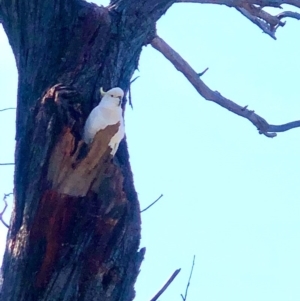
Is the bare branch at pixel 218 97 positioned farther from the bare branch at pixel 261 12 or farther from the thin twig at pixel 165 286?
the thin twig at pixel 165 286

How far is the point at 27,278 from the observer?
216 cm

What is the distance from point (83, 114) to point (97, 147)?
187 mm

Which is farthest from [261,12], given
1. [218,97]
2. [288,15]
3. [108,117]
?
[108,117]

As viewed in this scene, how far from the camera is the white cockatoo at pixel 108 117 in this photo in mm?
2270

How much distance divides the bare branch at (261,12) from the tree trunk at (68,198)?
1.02 meters

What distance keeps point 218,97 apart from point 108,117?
1567 millimetres

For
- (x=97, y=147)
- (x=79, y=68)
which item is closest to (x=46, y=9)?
(x=79, y=68)

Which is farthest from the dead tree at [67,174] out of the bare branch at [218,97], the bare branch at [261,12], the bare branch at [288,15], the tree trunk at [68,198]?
the bare branch at [288,15]

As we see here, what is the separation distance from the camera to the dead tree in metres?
Result: 2.16

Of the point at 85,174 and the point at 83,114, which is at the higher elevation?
the point at 83,114

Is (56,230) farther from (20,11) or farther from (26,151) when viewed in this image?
(20,11)

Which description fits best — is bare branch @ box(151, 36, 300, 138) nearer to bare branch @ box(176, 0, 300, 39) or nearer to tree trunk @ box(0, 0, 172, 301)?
bare branch @ box(176, 0, 300, 39)

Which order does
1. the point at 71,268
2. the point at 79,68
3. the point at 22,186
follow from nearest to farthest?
the point at 71,268, the point at 22,186, the point at 79,68

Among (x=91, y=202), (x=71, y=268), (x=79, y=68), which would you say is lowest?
(x=71, y=268)
